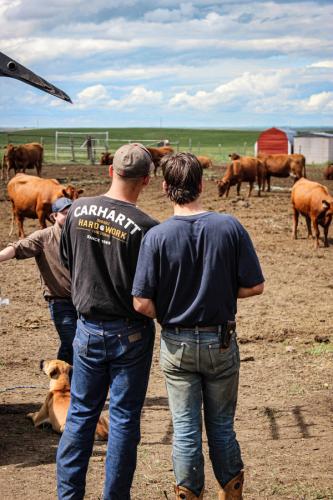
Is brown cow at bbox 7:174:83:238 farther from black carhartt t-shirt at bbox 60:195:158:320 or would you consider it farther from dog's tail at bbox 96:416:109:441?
black carhartt t-shirt at bbox 60:195:158:320

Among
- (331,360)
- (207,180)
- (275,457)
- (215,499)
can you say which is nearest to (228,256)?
(215,499)

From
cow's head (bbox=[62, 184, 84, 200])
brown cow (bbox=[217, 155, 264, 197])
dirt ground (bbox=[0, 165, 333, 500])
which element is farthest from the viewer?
brown cow (bbox=[217, 155, 264, 197])

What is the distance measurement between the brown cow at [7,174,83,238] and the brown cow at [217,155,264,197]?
10.1m

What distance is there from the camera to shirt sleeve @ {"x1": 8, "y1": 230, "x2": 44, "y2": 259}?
594cm

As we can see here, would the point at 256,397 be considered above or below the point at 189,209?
below

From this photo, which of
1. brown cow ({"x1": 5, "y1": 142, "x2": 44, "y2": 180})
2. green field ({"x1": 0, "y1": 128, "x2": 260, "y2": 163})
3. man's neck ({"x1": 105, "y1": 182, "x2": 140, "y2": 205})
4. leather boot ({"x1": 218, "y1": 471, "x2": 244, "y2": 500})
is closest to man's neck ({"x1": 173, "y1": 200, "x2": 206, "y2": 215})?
man's neck ({"x1": 105, "y1": 182, "x2": 140, "y2": 205})

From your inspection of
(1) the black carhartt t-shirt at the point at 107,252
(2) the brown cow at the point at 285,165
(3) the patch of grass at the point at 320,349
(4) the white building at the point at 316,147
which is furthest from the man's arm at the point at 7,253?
(4) the white building at the point at 316,147

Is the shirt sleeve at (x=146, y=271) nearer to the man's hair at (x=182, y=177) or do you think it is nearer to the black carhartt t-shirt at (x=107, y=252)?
the black carhartt t-shirt at (x=107, y=252)

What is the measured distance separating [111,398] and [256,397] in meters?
3.24

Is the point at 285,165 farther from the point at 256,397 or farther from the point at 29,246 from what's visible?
the point at 29,246

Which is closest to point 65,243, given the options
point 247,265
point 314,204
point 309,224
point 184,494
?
point 247,265

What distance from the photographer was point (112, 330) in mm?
4184

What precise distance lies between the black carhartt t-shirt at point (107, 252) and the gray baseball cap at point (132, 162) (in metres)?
0.17

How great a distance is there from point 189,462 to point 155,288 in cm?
93
